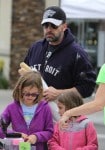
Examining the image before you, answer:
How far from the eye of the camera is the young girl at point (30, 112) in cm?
468

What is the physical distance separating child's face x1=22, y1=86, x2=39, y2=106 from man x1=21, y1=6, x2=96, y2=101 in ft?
0.88

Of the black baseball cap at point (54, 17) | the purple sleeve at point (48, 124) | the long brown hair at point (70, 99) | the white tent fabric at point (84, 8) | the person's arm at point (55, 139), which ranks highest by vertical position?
the white tent fabric at point (84, 8)

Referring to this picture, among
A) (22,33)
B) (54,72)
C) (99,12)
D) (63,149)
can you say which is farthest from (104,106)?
(22,33)

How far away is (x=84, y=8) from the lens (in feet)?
38.3

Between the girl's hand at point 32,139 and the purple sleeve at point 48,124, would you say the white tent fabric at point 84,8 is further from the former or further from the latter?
the girl's hand at point 32,139

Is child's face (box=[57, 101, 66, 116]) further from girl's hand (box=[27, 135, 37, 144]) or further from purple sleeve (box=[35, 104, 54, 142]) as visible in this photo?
girl's hand (box=[27, 135, 37, 144])

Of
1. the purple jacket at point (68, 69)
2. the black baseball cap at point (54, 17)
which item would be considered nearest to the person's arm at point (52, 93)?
the purple jacket at point (68, 69)

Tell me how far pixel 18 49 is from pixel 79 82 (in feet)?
40.9

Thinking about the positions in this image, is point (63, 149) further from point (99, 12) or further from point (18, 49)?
point (18, 49)

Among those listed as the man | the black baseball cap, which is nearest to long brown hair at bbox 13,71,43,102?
the man

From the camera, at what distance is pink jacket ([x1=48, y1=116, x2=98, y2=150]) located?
15.4 ft

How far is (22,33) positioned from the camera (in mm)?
17375

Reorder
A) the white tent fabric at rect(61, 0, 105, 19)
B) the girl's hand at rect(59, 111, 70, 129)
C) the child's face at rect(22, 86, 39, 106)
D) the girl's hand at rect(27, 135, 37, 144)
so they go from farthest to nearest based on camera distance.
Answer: the white tent fabric at rect(61, 0, 105, 19) < the child's face at rect(22, 86, 39, 106) < the girl's hand at rect(27, 135, 37, 144) < the girl's hand at rect(59, 111, 70, 129)

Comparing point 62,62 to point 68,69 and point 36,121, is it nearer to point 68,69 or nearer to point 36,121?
point 68,69
